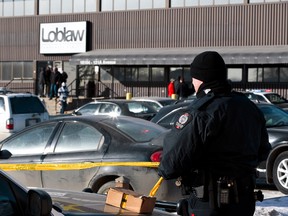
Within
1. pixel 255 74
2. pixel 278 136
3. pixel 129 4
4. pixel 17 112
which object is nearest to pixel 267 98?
pixel 255 74

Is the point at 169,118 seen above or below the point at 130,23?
below

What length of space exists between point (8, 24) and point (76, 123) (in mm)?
37066

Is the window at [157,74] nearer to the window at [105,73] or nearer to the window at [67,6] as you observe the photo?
the window at [105,73]

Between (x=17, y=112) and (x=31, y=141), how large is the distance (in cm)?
970

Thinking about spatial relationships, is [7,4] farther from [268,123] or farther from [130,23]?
[268,123]

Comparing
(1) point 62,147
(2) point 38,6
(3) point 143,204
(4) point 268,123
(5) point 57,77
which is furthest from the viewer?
(2) point 38,6

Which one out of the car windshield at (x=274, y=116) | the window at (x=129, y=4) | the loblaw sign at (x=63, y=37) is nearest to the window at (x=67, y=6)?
the loblaw sign at (x=63, y=37)

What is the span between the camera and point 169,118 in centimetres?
1317

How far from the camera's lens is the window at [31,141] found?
912 centimetres

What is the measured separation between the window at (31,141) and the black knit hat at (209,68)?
4865 millimetres

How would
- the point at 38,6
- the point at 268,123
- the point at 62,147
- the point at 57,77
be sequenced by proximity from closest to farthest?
the point at 62,147 → the point at 268,123 → the point at 57,77 → the point at 38,6

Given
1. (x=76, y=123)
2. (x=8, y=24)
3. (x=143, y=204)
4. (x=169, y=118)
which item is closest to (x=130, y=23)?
(x=8, y=24)

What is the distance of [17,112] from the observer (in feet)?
61.4

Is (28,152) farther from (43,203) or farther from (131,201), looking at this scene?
(43,203)
